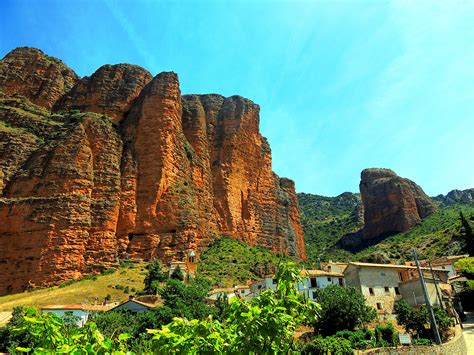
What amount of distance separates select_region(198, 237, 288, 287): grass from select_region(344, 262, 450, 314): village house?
63.1 feet

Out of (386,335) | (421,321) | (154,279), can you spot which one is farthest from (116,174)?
(421,321)

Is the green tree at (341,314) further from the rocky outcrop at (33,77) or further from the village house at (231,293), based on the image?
the rocky outcrop at (33,77)

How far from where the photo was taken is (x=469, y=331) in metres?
36.7

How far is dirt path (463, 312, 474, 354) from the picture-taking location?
30869 millimetres

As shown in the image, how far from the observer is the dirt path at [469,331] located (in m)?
30.9

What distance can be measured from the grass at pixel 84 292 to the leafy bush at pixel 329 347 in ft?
90.1

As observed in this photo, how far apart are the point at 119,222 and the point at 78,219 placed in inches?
288

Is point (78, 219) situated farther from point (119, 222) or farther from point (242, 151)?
point (242, 151)

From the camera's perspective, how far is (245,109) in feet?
315

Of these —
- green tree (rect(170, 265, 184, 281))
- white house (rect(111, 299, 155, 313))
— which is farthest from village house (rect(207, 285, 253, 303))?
white house (rect(111, 299, 155, 313))

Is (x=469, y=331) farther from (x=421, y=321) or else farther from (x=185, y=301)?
(x=185, y=301)

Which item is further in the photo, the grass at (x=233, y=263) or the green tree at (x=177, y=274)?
the grass at (x=233, y=263)

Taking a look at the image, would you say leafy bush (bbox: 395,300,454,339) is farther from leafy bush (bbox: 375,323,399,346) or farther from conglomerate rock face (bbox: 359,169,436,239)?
conglomerate rock face (bbox: 359,169,436,239)

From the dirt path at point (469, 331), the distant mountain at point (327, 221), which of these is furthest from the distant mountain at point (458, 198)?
the dirt path at point (469, 331)
